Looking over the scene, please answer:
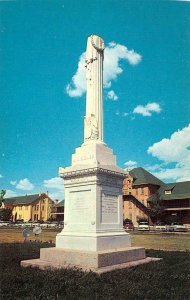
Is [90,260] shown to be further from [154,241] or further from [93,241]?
[154,241]

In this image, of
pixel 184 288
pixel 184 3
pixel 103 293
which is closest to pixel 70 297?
pixel 103 293

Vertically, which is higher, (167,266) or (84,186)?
(84,186)

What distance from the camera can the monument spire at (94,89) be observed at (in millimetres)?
11906

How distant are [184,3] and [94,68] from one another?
166 inches

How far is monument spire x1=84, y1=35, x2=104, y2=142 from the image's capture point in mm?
11906

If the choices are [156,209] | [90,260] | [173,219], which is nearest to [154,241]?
[90,260]

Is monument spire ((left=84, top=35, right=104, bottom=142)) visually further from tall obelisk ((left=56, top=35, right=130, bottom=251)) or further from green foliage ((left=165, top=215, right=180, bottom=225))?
green foliage ((left=165, top=215, right=180, bottom=225))

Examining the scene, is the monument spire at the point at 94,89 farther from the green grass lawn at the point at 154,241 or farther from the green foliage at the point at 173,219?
the green foliage at the point at 173,219

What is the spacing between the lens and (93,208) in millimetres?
10461

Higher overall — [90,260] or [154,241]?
[90,260]

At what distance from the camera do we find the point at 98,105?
1206cm

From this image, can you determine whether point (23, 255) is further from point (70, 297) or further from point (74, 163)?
point (70, 297)

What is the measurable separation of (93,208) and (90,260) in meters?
1.69

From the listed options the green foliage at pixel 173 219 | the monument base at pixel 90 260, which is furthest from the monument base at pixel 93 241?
the green foliage at pixel 173 219
